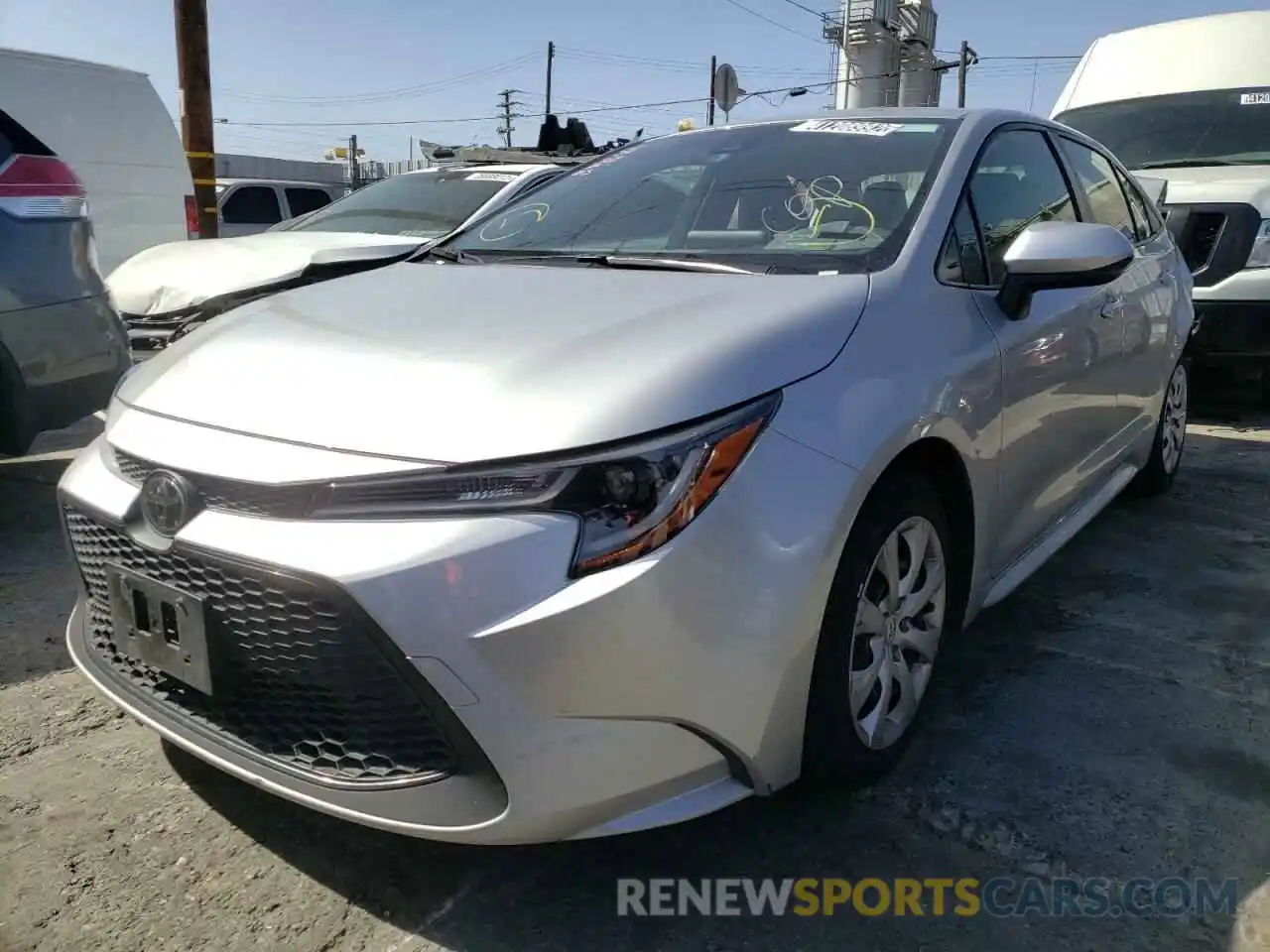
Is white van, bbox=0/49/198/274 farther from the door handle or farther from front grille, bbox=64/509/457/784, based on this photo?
the door handle

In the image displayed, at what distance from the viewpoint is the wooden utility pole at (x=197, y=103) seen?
8.21 metres

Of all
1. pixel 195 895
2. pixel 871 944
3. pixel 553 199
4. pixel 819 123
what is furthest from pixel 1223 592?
pixel 195 895

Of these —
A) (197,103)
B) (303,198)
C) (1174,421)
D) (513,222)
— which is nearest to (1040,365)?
(513,222)

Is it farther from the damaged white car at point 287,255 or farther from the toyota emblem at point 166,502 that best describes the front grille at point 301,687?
the damaged white car at point 287,255

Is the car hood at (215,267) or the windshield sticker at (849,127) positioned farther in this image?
the car hood at (215,267)

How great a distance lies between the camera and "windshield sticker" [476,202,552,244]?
3.06 m

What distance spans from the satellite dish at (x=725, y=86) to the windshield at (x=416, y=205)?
1001cm

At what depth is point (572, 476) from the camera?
168 centimetres

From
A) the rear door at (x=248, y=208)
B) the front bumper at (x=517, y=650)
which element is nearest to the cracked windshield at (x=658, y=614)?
the front bumper at (x=517, y=650)

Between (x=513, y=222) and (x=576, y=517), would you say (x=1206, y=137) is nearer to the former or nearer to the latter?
(x=513, y=222)

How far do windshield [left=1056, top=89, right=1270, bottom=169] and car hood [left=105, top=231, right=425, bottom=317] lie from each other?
4865 millimetres

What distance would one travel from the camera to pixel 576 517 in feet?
5.48

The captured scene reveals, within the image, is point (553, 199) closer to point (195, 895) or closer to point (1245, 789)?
point (195, 895)

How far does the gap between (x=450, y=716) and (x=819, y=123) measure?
6.94ft
